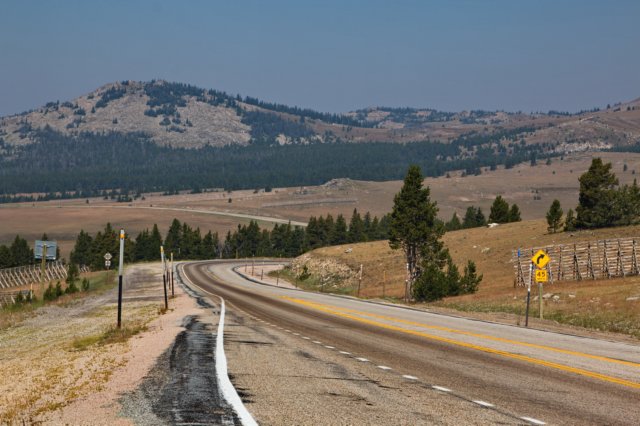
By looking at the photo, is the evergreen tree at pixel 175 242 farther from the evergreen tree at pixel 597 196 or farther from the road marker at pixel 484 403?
the road marker at pixel 484 403

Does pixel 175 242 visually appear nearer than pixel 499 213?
No

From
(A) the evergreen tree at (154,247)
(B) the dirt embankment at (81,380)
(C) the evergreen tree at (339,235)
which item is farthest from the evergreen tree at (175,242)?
(B) the dirt embankment at (81,380)

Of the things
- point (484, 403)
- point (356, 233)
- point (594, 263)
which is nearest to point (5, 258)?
point (356, 233)

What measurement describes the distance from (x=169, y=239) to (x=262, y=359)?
143 meters

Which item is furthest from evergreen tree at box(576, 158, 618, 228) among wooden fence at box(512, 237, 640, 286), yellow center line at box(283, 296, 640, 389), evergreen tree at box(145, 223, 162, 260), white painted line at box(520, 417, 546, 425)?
evergreen tree at box(145, 223, 162, 260)

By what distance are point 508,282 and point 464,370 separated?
42.5 metres

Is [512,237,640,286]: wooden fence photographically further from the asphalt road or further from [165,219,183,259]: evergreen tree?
[165,219,183,259]: evergreen tree

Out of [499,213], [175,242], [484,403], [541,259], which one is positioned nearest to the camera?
[484,403]

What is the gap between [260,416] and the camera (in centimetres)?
836

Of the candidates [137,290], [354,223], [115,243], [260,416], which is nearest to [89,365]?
[260,416]

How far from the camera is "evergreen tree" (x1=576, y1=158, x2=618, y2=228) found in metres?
63.6

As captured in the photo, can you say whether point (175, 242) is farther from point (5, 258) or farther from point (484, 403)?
point (484, 403)

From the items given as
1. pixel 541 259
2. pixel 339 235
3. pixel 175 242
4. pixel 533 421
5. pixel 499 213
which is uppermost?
pixel 499 213

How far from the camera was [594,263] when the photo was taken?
48.3 m
